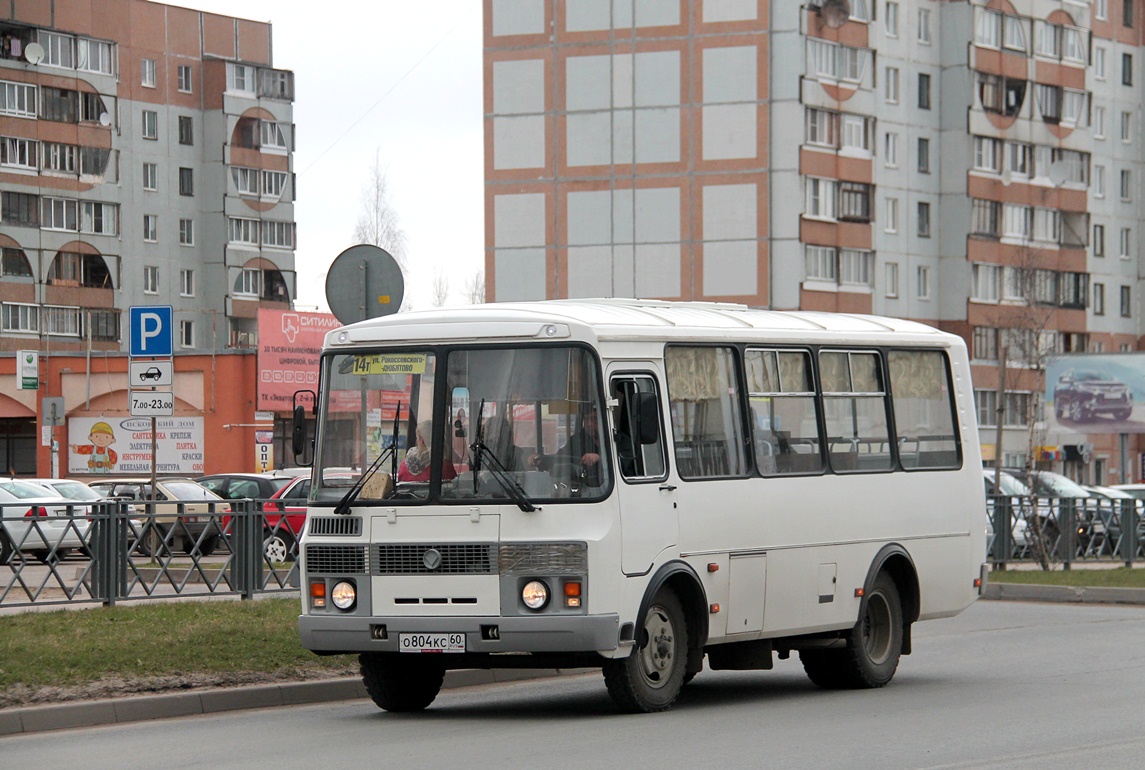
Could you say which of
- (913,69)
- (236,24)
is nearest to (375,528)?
(913,69)

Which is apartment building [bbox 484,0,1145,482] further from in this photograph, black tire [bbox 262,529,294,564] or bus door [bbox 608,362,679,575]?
bus door [bbox 608,362,679,575]

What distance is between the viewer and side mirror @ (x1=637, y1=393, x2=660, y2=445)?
12359 mm

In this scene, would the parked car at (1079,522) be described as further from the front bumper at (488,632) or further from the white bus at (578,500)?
the front bumper at (488,632)

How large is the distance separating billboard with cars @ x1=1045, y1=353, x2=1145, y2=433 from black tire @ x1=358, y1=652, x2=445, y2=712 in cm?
5265

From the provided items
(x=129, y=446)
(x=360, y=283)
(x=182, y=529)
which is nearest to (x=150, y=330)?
(x=182, y=529)

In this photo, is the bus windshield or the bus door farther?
the bus door

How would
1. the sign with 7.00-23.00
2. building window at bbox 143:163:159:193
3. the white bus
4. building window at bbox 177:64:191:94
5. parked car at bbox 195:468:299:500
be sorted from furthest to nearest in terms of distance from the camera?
building window at bbox 177:64:191:94
building window at bbox 143:163:159:193
parked car at bbox 195:468:299:500
the sign with 7.00-23.00
the white bus

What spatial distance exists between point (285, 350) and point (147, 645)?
4940cm

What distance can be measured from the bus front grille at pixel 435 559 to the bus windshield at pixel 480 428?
313mm

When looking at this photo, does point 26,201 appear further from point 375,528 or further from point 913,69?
point 375,528

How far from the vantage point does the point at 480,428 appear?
12367mm

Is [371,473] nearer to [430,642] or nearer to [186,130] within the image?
[430,642]

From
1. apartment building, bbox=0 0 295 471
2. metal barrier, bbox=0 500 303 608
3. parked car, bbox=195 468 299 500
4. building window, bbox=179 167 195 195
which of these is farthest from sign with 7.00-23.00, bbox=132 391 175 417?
building window, bbox=179 167 195 195

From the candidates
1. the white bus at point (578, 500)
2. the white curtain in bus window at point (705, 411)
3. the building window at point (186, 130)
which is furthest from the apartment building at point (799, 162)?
the white curtain in bus window at point (705, 411)
